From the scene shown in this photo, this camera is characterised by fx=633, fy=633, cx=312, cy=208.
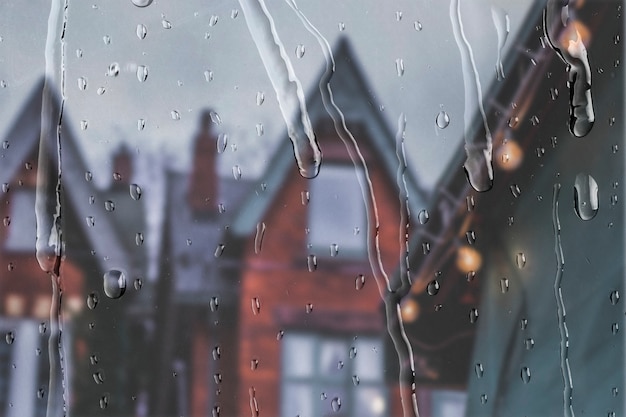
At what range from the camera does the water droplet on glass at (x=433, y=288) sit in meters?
0.96

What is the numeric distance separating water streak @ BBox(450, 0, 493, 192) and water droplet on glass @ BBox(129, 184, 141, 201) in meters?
0.50

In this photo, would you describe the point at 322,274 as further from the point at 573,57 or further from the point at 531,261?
the point at 573,57

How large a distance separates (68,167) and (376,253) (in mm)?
478

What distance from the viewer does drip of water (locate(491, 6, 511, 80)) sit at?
99 cm

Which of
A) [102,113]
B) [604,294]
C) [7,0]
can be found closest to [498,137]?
[604,294]

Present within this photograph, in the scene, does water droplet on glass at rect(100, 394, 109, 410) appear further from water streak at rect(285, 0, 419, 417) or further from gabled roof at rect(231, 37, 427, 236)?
water streak at rect(285, 0, 419, 417)

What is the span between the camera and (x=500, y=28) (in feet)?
3.26

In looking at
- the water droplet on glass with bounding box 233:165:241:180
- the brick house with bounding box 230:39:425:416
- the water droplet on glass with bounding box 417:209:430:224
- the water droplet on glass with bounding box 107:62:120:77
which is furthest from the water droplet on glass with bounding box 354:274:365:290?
the water droplet on glass with bounding box 107:62:120:77

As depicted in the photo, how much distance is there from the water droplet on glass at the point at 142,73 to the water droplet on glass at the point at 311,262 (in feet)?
1.18

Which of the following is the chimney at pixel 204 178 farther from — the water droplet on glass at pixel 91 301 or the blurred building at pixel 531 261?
the blurred building at pixel 531 261

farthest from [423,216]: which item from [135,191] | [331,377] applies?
[135,191]

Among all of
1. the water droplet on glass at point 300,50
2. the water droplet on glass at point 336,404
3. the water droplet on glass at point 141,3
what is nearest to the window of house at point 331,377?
the water droplet on glass at point 336,404

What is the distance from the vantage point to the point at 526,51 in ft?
3.27

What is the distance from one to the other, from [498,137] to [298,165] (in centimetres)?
32
